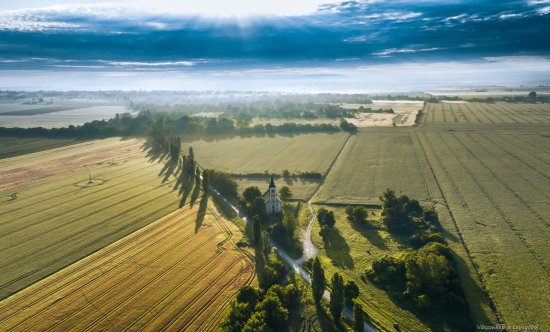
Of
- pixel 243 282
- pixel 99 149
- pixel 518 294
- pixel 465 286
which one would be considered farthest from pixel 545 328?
pixel 99 149

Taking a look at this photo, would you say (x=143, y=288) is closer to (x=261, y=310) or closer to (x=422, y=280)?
(x=261, y=310)

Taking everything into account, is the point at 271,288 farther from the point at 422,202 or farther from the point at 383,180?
the point at 383,180

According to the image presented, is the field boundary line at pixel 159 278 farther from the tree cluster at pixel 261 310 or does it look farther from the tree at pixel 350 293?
the tree at pixel 350 293

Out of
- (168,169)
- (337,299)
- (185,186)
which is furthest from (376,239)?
(168,169)

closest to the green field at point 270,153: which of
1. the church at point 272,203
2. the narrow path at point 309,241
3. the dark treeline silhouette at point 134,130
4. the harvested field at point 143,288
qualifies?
the dark treeline silhouette at point 134,130

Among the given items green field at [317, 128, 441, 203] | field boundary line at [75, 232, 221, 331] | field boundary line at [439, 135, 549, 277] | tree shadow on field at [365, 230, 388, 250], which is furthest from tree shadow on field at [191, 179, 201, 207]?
field boundary line at [439, 135, 549, 277]

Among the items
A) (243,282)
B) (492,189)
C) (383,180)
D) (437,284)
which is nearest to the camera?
(437,284)
